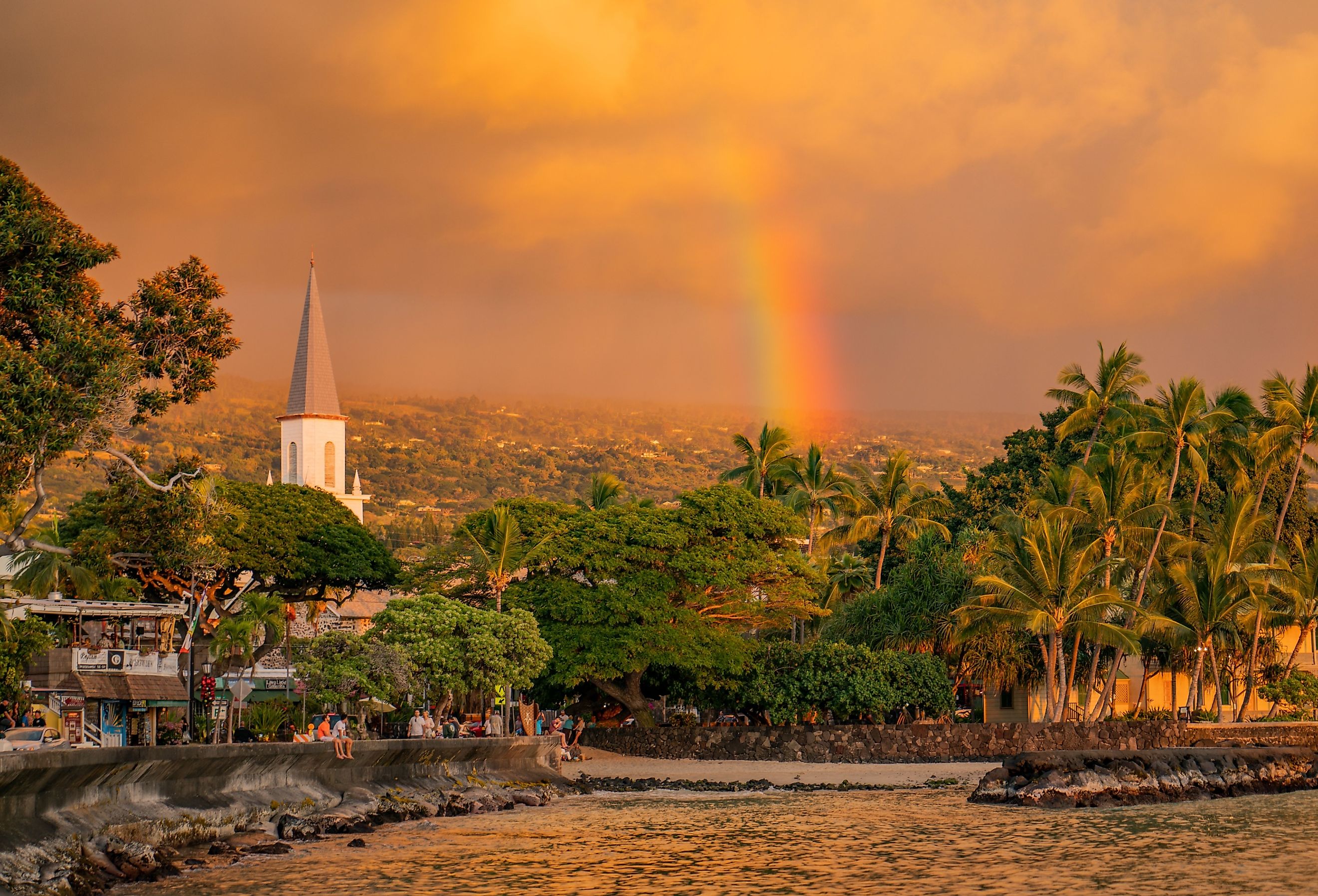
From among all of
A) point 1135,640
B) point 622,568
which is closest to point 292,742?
point 622,568

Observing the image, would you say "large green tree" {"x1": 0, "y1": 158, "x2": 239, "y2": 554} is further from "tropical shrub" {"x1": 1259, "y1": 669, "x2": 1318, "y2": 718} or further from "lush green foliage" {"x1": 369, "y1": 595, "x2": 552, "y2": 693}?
"tropical shrub" {"x1": 1259, "y1": 669, "x2": 1318, "y2": 718}

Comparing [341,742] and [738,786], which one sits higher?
[341,742]

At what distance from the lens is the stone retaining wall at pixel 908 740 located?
151ft

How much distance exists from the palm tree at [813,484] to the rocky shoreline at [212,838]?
27661mm

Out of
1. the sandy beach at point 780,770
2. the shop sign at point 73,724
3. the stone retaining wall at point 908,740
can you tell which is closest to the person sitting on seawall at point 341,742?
the shop sign at point 73,724

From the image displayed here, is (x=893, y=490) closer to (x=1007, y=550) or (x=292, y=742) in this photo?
(x=1007, y=550)

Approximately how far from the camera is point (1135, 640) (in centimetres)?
4550

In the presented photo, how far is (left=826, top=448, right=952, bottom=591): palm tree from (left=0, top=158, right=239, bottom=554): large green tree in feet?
114

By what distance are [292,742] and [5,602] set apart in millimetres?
10553

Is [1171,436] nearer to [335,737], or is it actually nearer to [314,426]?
[335,737]

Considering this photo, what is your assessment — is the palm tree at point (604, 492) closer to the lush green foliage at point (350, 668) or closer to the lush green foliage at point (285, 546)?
the lush green foliage at point (285, 546)

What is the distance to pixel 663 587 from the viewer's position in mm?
46969

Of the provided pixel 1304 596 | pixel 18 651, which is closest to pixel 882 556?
pixel 1304 596

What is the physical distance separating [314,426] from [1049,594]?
279ft
